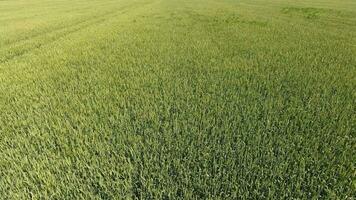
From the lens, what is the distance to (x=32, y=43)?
11727 mm

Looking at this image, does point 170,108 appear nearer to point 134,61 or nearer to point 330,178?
point 330,178

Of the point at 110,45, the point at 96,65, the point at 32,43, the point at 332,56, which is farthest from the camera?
the point at 32,43

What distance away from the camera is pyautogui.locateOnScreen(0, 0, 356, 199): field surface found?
298cm

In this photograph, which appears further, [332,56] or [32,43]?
[32,43]

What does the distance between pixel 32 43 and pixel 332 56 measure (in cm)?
1187

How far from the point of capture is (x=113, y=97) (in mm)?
5387

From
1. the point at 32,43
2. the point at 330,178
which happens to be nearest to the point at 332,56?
the point at 330,178

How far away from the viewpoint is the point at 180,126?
4191mm

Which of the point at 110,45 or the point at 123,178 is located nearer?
the point at 123,178

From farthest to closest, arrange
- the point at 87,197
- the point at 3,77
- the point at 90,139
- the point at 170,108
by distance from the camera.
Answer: the point at 3,77, the point at 170,108, the point at 90,139, the point at 87,197

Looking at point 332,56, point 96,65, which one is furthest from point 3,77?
point 332,56

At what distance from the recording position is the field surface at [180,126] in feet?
9.77

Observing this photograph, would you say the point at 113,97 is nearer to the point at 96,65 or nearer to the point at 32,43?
the point at 96,65

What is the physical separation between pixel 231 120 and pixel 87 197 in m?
2.51
